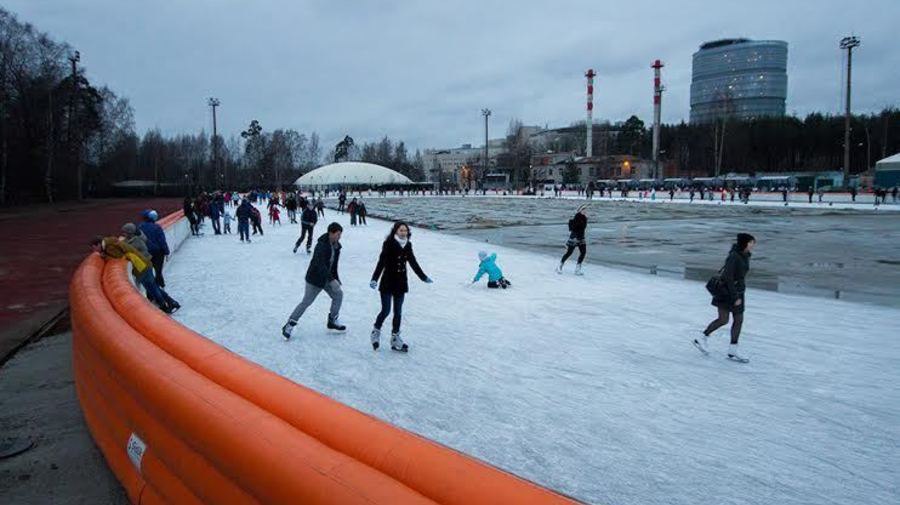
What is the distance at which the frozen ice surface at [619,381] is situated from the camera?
3.90 meters

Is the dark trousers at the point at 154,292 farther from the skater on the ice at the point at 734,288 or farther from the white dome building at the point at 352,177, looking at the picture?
the white dome building at the point at 352,177

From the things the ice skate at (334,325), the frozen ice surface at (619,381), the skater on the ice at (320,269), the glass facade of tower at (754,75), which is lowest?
the frozen ice surface at (619,381)

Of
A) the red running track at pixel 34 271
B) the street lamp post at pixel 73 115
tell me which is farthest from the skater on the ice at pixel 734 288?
the street lamp post at pixel 73 115

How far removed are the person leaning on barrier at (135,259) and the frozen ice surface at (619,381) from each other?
1.46ft

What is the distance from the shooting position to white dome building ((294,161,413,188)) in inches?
3622

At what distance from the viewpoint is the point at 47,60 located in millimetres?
49312

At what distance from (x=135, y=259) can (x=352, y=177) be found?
282 feet

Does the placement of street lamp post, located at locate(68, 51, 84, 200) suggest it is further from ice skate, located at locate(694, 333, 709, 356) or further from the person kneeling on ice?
ice skate, located at locate(694, 333, 709, 356)

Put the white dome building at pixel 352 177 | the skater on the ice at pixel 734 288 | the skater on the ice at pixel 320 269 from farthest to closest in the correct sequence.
→ the white dome building at pixel 352 177 < the skater on the ice at pixel 320 269 < the skater on the ice at pixel 734 288

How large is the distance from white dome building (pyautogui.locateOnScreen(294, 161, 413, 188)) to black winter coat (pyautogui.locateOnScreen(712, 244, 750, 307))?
86466 mm

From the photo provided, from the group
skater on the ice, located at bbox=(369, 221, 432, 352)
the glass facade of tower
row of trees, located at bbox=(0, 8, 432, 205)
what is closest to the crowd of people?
Answer: skater on the ice, located at bbox=(369, 221, 432, 352)

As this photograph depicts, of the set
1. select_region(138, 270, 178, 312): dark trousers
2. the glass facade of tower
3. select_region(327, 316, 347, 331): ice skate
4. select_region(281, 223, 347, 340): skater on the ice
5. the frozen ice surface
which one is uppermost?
the glass facade of tower

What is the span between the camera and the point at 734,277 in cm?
631

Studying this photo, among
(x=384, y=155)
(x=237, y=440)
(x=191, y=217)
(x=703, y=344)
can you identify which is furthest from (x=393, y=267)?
(x=384, y=155)
